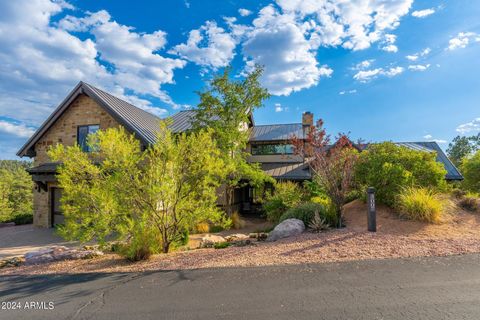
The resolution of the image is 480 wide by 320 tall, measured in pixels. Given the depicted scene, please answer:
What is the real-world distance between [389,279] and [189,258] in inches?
170

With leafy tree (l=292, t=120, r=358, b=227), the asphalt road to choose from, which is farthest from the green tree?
the asphalt road

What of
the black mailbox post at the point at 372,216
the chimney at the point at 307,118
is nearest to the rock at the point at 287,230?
the black mailbox post at the point at 372,216

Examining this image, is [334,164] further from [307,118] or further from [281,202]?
[307,118]

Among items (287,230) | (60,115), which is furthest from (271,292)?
(60,115)

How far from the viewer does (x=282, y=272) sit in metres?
4.94

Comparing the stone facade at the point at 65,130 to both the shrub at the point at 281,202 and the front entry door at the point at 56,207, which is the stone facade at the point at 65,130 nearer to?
the front entry door at the point at 56,207

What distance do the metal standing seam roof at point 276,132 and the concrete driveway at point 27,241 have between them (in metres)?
13.9

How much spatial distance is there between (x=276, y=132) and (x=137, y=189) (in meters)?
15.8

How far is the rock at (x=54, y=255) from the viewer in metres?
6.90

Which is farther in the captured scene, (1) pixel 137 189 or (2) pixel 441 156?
(2) pixel 441 156

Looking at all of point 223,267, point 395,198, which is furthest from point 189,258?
point 395,198

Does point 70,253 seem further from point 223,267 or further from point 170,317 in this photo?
point 170,317

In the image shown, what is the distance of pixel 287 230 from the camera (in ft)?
26.6

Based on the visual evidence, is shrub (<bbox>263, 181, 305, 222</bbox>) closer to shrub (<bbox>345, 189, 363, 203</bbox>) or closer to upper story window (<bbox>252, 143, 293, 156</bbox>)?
shrub (<bbox>345, 189, 363, 203</bbox>)
